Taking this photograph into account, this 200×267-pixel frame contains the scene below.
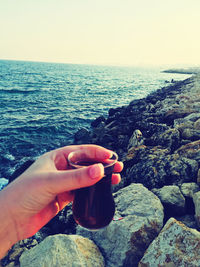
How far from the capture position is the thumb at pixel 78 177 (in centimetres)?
177

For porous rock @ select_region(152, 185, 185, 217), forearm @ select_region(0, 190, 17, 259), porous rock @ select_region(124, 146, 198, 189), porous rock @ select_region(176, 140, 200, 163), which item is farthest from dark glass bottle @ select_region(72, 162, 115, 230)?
porous rock @ select_region(176, 140, 200, 163)

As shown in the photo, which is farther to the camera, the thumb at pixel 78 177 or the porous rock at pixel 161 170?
the porous rock at pixel 161 170

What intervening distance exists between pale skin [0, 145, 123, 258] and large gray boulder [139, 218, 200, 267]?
45.4 inches

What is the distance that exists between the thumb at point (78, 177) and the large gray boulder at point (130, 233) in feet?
4.63

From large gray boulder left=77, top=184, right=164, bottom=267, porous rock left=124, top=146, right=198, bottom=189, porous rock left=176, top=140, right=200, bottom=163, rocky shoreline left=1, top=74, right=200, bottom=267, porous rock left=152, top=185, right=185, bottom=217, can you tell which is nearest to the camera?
rocky shoreline left=1, top=74, right=200, bottom=267

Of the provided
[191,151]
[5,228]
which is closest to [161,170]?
[191,151]

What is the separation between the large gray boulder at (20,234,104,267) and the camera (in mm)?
2598

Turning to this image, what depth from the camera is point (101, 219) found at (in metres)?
2.10

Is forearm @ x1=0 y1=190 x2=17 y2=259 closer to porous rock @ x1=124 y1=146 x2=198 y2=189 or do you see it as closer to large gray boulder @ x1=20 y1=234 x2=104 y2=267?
large gray boulder @ x1=20 y1=234 x2=104 y2=267

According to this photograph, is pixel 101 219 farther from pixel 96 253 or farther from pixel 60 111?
pixel 60 111

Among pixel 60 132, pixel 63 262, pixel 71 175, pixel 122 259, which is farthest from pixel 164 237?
pixel 60 132

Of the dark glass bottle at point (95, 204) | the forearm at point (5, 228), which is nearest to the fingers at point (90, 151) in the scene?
the dark glass bottle at point (95, 204)

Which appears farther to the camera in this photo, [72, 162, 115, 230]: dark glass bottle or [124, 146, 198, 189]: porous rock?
[124, 146, 198, 189]: porous rock

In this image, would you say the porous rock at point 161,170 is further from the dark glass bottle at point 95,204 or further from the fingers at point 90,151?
the dark glass bottle at point 95,204
